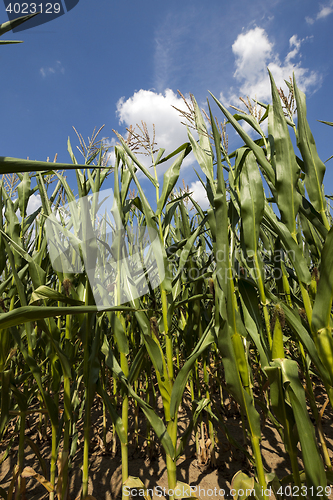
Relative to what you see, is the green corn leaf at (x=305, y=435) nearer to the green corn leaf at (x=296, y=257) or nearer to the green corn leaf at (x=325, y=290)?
the green corn leaf at (x=325, y=290)

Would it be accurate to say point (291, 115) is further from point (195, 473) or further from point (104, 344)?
point (195, 473)

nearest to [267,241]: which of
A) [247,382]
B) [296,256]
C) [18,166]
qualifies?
[296,256]

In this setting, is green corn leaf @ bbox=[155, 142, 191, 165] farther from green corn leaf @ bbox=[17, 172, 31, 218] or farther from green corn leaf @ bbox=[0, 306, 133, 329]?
green corn leaf @ bbox=[0, 306, 133, 329]

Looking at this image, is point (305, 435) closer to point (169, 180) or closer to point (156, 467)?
point (169, 180)

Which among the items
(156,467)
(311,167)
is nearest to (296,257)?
(311,167)

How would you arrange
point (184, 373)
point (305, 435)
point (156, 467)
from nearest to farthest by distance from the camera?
point (305, 435) < point (184, 373) < point (156, 467)

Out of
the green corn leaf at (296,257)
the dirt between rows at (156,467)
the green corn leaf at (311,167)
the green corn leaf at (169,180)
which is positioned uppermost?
the green corn leaf at (169,180)

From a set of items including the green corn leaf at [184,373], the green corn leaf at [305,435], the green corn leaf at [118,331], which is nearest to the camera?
the green corn leaf at [305,435]

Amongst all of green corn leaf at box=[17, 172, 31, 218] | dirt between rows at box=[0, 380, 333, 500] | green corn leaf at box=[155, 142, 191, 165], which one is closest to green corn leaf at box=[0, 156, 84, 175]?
green corn leaf at box=[155, 142, 191, 165]

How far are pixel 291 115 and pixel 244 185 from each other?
19.1 inches

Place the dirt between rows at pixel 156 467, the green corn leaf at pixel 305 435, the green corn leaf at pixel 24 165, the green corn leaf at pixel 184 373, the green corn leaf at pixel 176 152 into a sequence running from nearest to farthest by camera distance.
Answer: the green corn leaf at pixel 24 165
the green corn leaf at pixel 305 435
the green corn leaf at pixel 184 373
the green corn leaf at pixel 176 152
the dirt between rows at pixel 156 467

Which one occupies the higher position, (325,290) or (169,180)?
(169,180)

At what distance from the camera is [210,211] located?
3.27 ft

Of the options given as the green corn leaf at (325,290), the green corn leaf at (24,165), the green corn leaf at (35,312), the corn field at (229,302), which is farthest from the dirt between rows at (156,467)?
the green corn leaf at (24,165)
